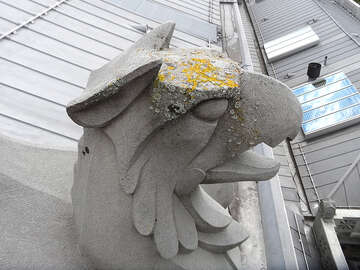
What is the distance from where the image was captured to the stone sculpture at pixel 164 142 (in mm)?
2559

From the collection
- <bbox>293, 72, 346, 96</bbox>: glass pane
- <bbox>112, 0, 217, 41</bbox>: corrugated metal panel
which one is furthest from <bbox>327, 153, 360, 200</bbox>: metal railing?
<bbox>112, 0, 217, 41</bbox>: corrugated metal panel

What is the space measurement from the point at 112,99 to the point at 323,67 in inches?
486

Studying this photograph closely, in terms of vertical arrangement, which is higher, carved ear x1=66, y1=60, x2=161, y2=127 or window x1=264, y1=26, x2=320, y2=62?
carved ear x1=66, y1=60, x2=161, y2=127

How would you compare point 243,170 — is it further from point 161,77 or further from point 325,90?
point 325,90

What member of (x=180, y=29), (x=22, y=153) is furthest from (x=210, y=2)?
(x=22, y=153)

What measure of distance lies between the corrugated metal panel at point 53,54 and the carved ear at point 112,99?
264 centimetres

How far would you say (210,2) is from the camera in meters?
14.6

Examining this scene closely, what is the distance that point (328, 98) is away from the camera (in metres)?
11.6

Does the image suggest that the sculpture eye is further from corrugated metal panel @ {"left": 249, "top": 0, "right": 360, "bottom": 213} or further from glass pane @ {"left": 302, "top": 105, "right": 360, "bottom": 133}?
glass pane @ {"left": 302, "top": 105, "right": 360, "bottom": 133}

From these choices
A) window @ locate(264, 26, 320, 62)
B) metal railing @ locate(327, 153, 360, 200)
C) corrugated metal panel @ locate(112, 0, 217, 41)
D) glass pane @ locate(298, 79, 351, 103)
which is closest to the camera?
metal railing @ locate(327, 153, 360, 200)

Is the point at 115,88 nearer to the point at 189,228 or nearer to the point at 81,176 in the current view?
the point at 81,176

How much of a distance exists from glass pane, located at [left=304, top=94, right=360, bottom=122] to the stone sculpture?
29.0 feet

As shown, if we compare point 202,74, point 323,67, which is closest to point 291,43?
point 323,67

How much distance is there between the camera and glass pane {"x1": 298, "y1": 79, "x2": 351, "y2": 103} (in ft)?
39.0
